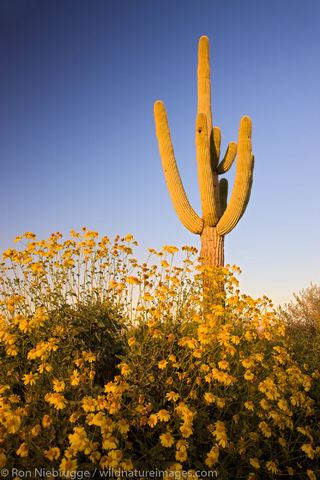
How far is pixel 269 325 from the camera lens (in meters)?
3.73

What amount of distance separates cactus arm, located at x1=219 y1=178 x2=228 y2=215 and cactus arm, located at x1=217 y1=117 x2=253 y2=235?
1.17 meters

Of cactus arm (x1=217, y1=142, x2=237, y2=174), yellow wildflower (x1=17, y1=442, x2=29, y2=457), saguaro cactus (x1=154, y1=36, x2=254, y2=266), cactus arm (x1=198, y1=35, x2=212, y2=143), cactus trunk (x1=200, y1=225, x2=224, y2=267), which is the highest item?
cactus arm (x1=198, y1=35, x2=212, y2=143)

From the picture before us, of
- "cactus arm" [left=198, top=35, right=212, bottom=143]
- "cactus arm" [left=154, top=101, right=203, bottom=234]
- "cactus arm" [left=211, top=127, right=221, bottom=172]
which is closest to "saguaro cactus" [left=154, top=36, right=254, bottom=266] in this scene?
"cactus arm" [left=154, top=101, right=203, bottom=234]

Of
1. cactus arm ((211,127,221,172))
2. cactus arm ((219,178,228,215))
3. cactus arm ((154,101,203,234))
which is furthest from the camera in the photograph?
cactus arm ((219,178,228,215))

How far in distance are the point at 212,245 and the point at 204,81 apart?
4.88 metres

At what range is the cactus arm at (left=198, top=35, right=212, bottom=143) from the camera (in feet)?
30.0

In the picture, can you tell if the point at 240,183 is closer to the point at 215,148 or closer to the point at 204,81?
the point at 215,148

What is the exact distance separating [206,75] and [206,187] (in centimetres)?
368

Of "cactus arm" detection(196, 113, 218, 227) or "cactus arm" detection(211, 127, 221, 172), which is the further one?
"cactus arm" detection(211, 127, 221, 172)

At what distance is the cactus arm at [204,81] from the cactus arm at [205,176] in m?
1.09

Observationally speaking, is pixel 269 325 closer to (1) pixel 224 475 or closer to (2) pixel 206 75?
(1) pixel 224 475

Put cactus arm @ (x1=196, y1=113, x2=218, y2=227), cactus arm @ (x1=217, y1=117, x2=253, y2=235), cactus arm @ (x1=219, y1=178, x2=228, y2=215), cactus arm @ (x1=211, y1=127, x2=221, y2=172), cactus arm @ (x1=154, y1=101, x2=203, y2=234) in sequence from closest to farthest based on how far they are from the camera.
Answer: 1. cactus arm @ (x1=217, y1=117, x2=253, y2=235)
2. cactus arm @ (x1=196, y1=113, x2=218, y2=227)
3. cactus arm @ (x1=154, y1=101, x2=203, y2=234)
4. cactus arm @ (x1=211, y1=127, x2=221, y2=172)
5. cactus arm @ (x1=219, y1=178, x2=228, y2=215)

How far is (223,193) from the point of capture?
910 centimetres

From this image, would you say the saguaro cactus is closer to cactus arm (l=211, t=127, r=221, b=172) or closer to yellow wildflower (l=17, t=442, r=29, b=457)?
cactus arm (l=211, t=127, r=221, b=172)
